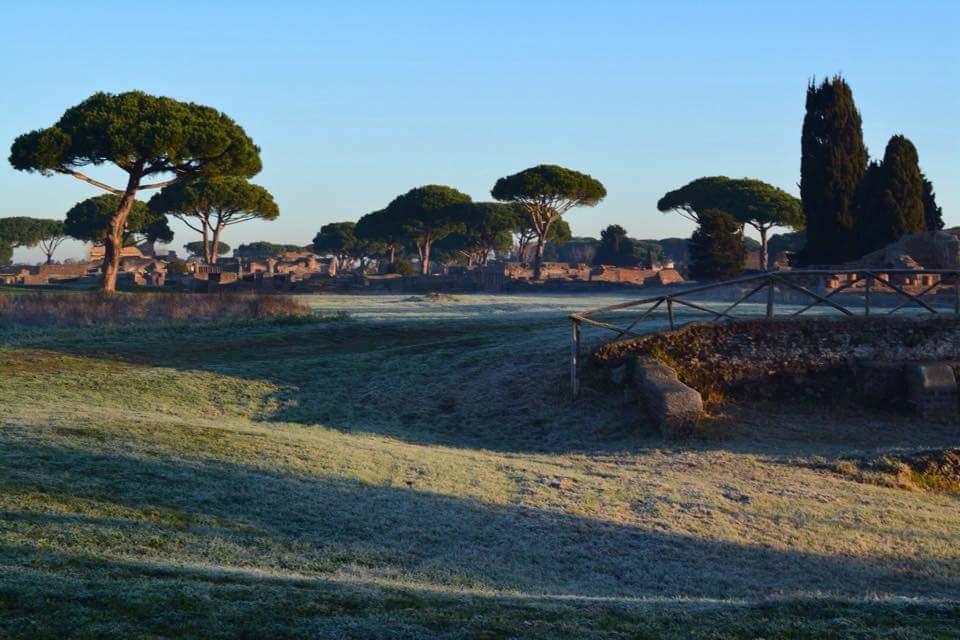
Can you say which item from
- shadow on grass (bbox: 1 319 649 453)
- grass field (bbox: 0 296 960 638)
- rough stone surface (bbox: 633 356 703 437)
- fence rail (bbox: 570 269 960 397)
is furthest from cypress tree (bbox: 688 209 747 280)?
rough stone surface (bbox: 633 356 703 437)

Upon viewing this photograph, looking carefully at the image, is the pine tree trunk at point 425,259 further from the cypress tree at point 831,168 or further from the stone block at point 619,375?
the stone block at point 619,375

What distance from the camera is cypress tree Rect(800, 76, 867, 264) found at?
182 feet

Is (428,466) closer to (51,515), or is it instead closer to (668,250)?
(51,515)

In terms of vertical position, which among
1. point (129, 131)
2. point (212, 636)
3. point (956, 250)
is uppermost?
point (129, 131)

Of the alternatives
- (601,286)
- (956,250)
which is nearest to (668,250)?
(601,286)

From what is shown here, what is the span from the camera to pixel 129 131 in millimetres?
45125

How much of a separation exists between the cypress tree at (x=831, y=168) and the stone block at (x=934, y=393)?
38741 millimetres

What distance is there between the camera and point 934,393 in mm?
18156

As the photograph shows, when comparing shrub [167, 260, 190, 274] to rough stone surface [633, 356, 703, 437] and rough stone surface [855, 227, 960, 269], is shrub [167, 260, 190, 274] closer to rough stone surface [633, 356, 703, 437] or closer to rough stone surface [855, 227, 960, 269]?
rough stone surface [855, 227, 960, 269]

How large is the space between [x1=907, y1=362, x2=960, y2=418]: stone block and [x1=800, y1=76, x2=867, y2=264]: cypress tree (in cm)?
3874

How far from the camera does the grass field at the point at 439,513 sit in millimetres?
6715

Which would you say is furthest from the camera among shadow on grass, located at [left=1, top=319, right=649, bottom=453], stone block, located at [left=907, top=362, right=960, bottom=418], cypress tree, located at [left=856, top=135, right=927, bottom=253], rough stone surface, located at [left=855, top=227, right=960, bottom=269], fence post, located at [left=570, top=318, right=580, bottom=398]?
cypress tree, located at [left=856, top=135, right=927, bottom=253]

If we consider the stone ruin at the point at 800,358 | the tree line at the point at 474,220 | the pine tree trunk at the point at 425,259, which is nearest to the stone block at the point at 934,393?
the stone ruin at the point at 800,358

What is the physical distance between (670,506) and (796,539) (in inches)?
62.5
